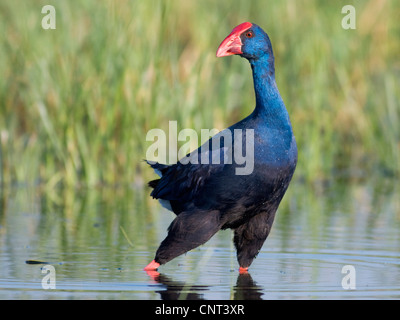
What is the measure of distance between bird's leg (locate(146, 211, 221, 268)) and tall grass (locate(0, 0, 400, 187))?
3.47 meters

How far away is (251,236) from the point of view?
588cm

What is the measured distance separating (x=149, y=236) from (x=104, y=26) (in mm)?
2829

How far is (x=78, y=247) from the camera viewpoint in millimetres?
6551

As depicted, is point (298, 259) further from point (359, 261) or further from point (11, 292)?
point (11, 292)

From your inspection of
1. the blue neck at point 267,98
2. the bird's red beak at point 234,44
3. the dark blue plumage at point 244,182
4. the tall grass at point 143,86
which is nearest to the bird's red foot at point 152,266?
the dark blue plumage at point 244,182

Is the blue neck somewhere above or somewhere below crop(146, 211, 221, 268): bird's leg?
above

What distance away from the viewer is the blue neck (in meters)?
5.64

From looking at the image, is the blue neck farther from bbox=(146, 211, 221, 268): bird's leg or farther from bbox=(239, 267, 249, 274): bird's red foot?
bbox=(239, 267, 249, 274): bird's red foot

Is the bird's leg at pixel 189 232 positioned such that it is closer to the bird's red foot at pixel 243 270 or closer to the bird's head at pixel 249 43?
the bird's red foot at pixel 243 270

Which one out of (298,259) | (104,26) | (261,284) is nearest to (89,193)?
(104,26)

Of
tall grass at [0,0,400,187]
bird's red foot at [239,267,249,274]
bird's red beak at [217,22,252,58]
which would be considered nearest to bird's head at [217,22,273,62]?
bird's red beak at [217,22,252,58]

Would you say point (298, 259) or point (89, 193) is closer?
point (298, 259)

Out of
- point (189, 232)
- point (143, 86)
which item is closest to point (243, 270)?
point (189, 232)
